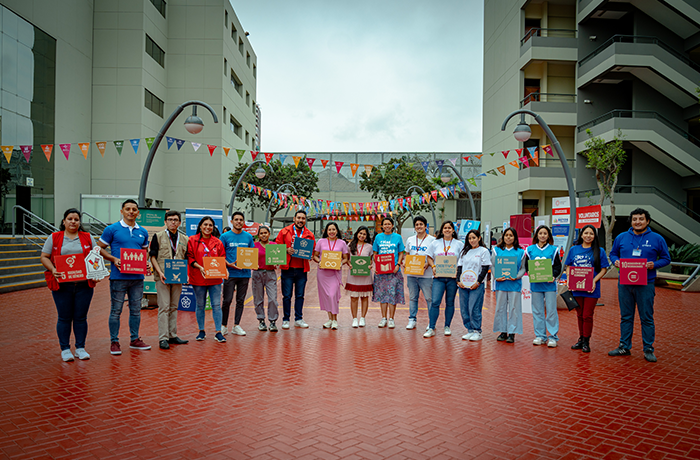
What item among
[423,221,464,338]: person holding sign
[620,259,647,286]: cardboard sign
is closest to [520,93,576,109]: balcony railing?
[423,221,464,338]: person holding sign

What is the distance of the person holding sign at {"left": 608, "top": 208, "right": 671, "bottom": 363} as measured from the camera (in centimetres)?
644

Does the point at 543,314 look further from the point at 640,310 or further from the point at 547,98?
the point at 547,98

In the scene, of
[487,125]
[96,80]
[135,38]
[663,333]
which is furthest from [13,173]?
[487,125]

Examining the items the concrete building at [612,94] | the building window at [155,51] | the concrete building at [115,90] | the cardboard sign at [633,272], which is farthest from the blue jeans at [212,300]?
the building window at [155,51]

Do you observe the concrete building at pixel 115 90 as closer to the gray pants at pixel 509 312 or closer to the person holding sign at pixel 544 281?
the gray pants at pixel 509 312

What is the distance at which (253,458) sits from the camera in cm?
347

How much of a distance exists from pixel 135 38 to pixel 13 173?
42.3 feet

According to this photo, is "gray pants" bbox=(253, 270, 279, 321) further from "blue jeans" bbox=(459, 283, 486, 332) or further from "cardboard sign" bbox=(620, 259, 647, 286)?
"cardboard sign" bbox=(620, 259, 647, 286)

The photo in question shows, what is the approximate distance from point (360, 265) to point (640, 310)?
14.5ft

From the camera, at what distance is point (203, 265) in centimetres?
707

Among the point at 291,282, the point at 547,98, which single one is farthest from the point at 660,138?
the point at 291,282

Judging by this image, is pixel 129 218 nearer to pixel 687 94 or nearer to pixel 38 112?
pixel 38 112

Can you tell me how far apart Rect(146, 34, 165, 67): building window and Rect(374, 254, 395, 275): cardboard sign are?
2981cm

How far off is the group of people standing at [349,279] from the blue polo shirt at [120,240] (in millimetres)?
14
